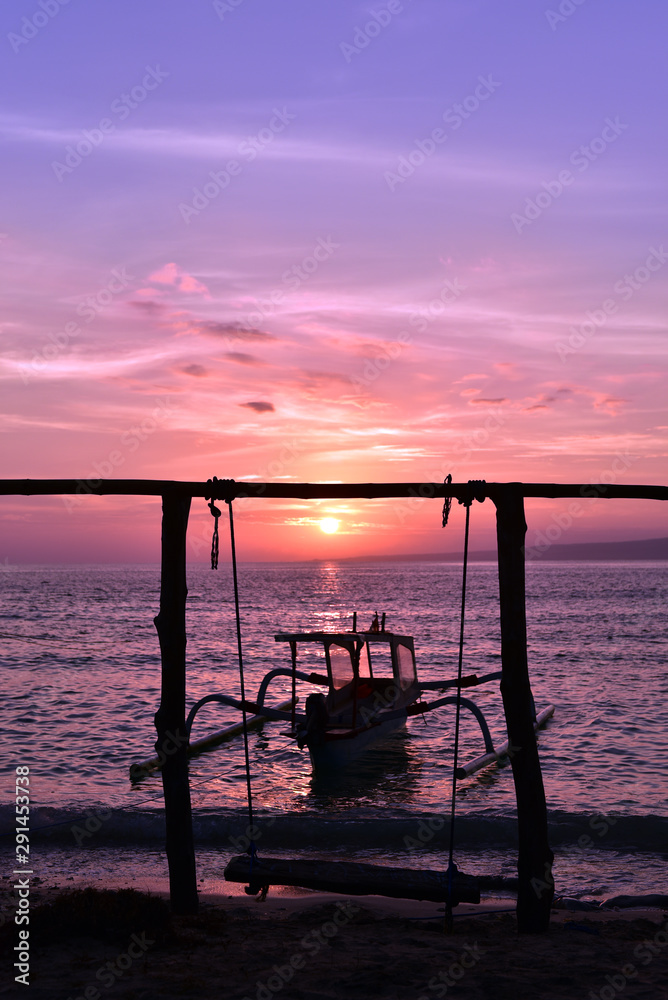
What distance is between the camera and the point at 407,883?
7.05 meters

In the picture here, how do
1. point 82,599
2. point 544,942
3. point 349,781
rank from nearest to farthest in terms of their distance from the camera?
point 544,942 < point 349,781 < point 82,599

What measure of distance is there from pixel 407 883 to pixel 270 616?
200ft

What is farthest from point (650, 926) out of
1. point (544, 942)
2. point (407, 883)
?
point (407, 883)

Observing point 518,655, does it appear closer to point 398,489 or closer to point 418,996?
point 398,489

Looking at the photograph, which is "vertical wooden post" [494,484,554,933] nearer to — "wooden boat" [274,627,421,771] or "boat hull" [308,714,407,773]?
"wooden boat" [274,627,421,771]

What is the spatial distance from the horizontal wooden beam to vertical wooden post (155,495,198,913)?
211 mm

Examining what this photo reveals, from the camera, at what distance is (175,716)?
7.36 m

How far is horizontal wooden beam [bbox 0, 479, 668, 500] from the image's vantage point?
7258 mm

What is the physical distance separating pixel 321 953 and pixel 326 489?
3874 millimetres
